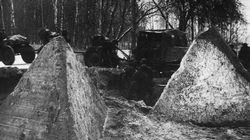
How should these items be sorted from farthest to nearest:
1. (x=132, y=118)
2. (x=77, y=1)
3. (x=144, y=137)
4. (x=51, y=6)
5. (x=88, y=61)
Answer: (x=51, y=6), (x=77, y=1), (x=88, y=61), (x=132, y=118), (x=144, y=137)

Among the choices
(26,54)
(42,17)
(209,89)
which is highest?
(42,17)

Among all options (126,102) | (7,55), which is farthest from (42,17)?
(126,102)

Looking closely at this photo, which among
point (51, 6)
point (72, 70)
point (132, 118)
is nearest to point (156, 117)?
point (132, 118)

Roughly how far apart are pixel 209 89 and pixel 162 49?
8141 mm

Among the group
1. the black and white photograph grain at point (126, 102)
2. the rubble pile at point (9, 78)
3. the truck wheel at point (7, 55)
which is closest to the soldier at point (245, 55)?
the black and white photograph grain at point (126, 102)

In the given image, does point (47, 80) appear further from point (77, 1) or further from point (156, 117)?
point (77, 1)

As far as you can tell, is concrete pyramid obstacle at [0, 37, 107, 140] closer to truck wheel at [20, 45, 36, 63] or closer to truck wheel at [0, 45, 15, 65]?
truck wheel at [0, 45, 15, 65]

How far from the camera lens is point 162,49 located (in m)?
10.9

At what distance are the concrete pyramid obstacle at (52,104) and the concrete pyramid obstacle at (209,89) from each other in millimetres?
863

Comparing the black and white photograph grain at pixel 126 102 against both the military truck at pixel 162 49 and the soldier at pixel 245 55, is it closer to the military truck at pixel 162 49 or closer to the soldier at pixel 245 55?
the soldier at pixel 245 55

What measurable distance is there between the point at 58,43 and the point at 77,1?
1264 inches

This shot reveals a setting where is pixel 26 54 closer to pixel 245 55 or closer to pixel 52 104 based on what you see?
pixel 245 55

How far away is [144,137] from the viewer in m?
2.36

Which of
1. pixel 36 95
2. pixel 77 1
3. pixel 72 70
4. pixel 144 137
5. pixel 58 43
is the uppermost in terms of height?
pixel 77 1
